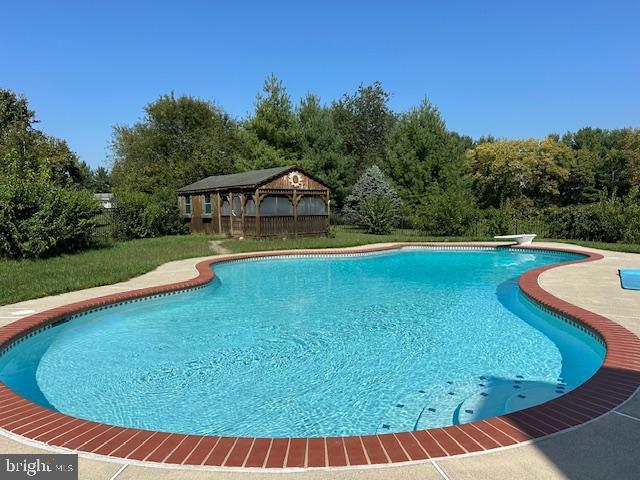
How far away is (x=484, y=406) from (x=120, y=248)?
1638 cm

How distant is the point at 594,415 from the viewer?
3457 millimetres

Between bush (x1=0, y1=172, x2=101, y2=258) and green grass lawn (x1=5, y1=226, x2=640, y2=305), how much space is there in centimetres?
65

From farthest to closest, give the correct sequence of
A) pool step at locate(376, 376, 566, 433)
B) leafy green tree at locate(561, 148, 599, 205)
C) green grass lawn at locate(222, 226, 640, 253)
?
leafy green tree at locate(561, 148, 599, 205), green grass lawn at locate(222, 226, 640, 253), pool step at locate(376, 376, 566, 433)

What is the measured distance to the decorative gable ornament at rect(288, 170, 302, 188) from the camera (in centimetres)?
2211

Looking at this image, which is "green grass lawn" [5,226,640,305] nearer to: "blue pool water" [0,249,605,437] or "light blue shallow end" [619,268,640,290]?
"blue pool water" [0,249,605,437]

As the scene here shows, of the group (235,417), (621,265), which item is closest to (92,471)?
(235,417)

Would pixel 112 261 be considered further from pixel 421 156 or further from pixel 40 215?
pixel 421 156

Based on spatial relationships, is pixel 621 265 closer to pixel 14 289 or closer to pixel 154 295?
pixel 154 295

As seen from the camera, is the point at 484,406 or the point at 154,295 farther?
the point at 154,295

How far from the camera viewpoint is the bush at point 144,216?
70.8 feet

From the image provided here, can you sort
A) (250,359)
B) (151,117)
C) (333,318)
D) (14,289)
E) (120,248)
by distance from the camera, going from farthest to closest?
(151,117)
(120,248)
(14,289)
(333,318)
(250,359)

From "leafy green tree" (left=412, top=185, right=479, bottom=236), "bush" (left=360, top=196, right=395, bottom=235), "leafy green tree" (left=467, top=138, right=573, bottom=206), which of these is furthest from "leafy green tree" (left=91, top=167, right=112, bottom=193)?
"leafy green tree" (left=412, top=185, right=479, bottom=236)

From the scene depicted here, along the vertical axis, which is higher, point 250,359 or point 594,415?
point 594,415

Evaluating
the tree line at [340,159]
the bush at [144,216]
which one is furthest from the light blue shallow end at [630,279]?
the bush at [144,216]
